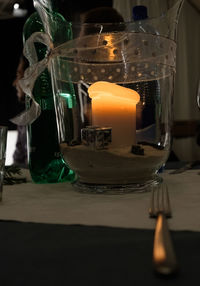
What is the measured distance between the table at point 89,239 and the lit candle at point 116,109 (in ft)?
0.28

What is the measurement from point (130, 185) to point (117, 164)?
4cm

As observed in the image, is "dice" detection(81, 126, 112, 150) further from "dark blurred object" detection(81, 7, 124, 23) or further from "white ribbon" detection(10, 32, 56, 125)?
"dark blurred object" detection(81, 7, 124, 23)

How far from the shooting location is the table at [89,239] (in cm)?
20

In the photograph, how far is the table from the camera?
20cm

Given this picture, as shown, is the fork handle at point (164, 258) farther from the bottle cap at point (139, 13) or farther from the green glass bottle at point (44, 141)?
the bottle cap at point (139, 13)

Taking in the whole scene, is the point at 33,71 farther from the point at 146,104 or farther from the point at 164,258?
the point at 164,258

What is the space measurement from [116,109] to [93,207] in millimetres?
163

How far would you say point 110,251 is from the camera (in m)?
0.24

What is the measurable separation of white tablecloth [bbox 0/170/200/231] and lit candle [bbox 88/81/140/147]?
0.09 metres

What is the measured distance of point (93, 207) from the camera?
40 cm

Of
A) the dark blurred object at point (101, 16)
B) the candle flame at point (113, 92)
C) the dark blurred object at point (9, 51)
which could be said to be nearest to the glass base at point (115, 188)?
the candle flame at point (113, 92)

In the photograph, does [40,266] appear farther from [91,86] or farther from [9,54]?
[9,54]

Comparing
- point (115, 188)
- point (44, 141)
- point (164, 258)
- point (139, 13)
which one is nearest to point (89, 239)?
point (164, 258)

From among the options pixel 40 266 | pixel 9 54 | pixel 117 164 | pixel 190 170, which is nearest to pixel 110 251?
pixel 40 266
